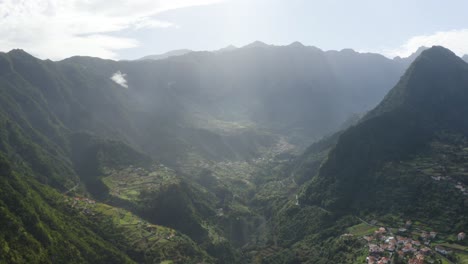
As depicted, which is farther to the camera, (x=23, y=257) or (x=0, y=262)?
(x=23, y=257)

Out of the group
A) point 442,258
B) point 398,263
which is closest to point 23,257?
point 398,263

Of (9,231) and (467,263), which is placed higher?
(9,231)

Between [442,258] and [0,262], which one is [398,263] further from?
[0,262]

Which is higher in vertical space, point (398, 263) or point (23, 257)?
point (23, 257)

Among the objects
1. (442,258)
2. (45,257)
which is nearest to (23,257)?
(45,257)

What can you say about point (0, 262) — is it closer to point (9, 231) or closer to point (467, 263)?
point (9, 231)

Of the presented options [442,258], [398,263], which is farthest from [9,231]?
[442,258]

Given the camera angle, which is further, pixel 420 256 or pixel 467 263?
pixel 420 256
